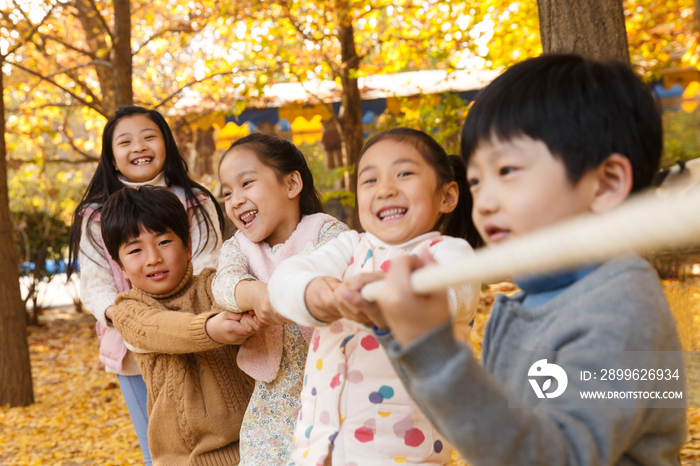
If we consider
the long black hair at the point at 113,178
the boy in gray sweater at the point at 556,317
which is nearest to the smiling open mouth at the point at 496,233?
the boy in gray sweater at the point at 556,317

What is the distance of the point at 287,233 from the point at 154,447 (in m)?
0.83

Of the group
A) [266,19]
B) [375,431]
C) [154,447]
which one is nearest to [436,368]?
[375,431]

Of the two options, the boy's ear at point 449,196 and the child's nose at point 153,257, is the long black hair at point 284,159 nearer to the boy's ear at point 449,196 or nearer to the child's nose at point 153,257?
the child's nose at point 153,257

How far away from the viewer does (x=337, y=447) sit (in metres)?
1.42

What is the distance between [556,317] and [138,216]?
1.58m

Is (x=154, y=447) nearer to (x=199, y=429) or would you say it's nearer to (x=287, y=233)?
(x=199, y=429)

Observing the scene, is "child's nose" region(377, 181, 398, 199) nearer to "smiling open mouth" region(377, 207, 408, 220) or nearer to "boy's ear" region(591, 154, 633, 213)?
"smiling open mouth" region(377, 207, 408, 220)

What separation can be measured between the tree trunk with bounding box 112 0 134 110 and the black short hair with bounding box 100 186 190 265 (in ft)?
11.9

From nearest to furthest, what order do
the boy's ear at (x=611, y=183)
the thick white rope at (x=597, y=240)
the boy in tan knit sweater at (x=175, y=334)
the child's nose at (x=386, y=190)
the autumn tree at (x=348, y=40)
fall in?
the thick white rope at (x=597, y=240) → the boy's ear at (x=611, y=183) → the child's nose at (x=386, y=190) → the boy in tan knit sweater at (x=175, y=334) → the autumn tree at (x=348, y=40)

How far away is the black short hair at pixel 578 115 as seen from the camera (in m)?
0.99

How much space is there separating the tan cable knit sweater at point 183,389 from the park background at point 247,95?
2.06 metres

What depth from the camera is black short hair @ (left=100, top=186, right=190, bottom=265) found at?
2.11m

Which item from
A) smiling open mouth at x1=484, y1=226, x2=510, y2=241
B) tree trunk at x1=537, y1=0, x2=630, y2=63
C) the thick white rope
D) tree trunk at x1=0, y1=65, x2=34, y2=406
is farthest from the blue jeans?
tree trunk at x1=0, y1=65, x2=34, y2=406

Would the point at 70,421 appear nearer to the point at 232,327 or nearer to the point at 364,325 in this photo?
the point at 232,327
